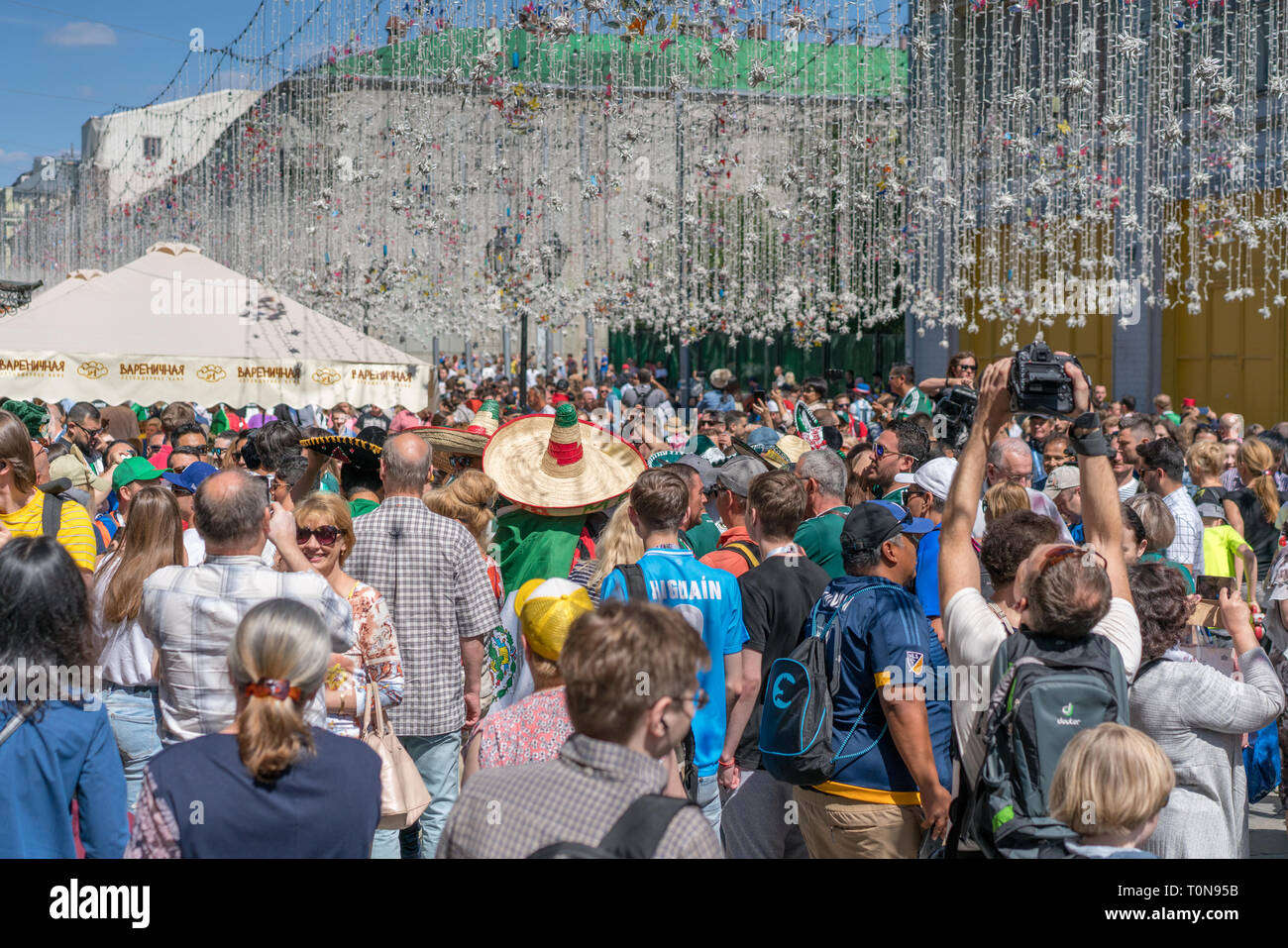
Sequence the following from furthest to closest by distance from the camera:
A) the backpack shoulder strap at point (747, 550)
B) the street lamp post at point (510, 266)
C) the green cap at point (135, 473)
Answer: the street lamp post at point (510, 266) < the green cap at point (135, 473) < the backpack shoulder strap at point (747, 550)

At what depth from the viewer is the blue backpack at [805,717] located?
375 centimetres

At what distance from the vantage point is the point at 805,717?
375cm

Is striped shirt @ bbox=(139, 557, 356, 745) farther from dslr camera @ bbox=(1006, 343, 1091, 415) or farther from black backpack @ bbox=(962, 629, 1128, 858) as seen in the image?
dslr camera @ bbox=(1006, 343, 1091, 415)

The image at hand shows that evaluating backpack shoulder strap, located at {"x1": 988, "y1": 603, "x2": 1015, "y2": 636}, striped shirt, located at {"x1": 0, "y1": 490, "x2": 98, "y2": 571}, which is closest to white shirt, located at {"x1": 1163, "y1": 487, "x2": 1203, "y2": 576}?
backpack shoulder strap, located at {"x1": 988, "y1": 603, "x2": 1015, "y2": 636}

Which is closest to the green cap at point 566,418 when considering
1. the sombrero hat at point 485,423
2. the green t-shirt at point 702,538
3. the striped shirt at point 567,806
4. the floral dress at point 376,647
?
the green t-shirt at point 702,538

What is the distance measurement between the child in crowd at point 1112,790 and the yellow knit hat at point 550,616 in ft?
4.17

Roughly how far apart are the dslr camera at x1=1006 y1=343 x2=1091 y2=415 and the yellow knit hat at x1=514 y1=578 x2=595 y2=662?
133cm

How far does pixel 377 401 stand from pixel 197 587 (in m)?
12.7

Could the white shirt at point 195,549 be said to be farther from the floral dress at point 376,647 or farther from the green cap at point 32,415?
the green cap at point 32,415

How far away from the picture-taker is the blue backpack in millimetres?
3752

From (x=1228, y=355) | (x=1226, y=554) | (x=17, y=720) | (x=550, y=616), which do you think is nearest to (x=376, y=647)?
(x=550, y=616)
